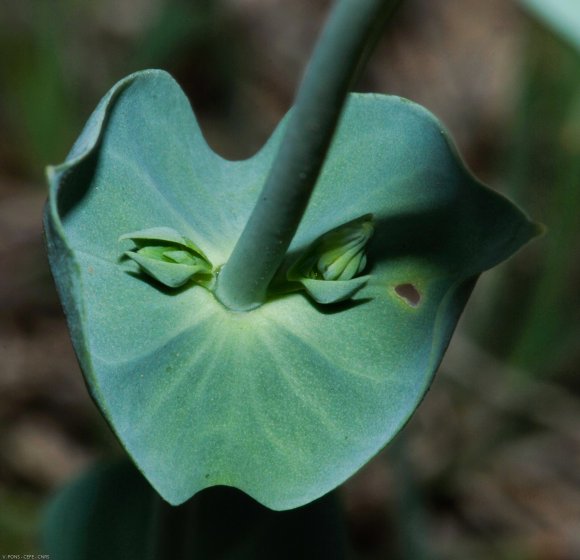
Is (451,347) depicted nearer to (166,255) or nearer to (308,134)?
(166,255)

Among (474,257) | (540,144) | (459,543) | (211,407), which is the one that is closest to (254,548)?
(211,407)

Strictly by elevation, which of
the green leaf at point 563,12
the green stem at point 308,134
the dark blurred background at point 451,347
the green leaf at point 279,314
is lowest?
the dark blurred background at point 451,347

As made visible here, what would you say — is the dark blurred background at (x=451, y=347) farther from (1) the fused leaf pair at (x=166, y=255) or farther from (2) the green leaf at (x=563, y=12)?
(2) the green leaf at (x=563, y=12)

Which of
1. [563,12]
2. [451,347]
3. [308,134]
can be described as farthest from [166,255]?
[451,347]

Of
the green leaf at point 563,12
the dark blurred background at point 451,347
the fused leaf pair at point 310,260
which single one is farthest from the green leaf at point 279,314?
the dark blurred background at point 451,347

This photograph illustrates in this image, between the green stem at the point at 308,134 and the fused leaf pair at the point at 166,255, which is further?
the fused leaf pair at the point at 166,255

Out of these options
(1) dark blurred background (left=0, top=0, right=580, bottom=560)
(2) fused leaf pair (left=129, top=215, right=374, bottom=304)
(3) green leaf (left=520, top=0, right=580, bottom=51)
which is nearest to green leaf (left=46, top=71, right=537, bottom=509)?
(2) fused leaf pair (left=129, top=215, right=374, bottom=304)
